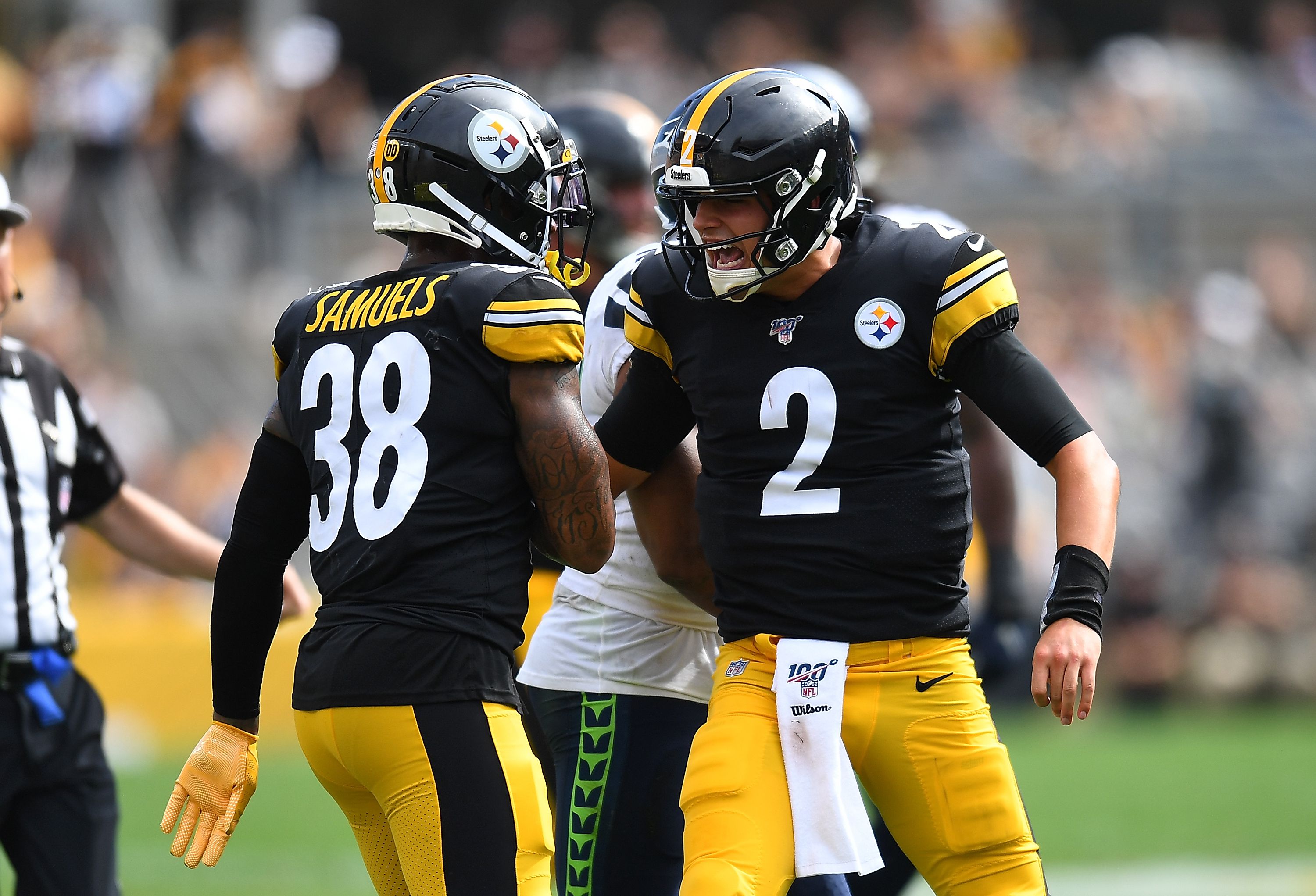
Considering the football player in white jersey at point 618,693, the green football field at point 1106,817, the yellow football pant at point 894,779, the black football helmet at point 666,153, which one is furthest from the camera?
the green football field at point 1106,817

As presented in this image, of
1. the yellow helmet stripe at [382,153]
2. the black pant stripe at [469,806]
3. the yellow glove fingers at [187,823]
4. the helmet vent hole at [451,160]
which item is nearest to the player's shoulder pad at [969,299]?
the helmet vent hole at [451,160]

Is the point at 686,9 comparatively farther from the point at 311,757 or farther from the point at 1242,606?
the point at 311,757

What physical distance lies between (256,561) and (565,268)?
0.94 metres

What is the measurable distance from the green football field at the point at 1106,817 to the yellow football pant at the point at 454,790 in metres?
3.73

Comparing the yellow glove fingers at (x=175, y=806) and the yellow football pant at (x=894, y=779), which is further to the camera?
the yellow glove fingers at (x=175, y=806)

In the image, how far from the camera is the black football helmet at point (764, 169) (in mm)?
3666

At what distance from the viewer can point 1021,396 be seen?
3562 mm

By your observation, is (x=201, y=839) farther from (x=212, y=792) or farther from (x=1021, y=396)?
(x=1021, y=396)

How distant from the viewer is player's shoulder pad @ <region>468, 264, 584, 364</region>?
3377 millimetres

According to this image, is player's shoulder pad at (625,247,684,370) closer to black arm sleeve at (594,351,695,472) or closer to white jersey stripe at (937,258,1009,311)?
black arm sleeve at (594,351,695,472)

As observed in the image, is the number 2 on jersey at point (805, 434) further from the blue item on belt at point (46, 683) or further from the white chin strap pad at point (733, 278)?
the blue item on belt at point (46, 683)

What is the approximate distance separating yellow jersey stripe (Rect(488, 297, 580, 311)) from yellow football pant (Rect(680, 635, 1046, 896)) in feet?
2.68

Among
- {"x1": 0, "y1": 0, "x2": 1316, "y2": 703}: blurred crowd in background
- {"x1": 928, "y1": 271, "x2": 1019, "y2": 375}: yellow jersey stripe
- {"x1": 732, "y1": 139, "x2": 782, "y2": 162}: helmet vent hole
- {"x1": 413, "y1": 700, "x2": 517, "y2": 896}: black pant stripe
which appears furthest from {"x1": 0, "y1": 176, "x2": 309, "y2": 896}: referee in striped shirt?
{"x1": 0, "y1": 0, "x2": 1316, "y2": 703}: blurred crowd in background

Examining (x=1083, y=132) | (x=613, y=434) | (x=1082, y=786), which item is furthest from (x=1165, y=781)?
(x=1083, y=132)
